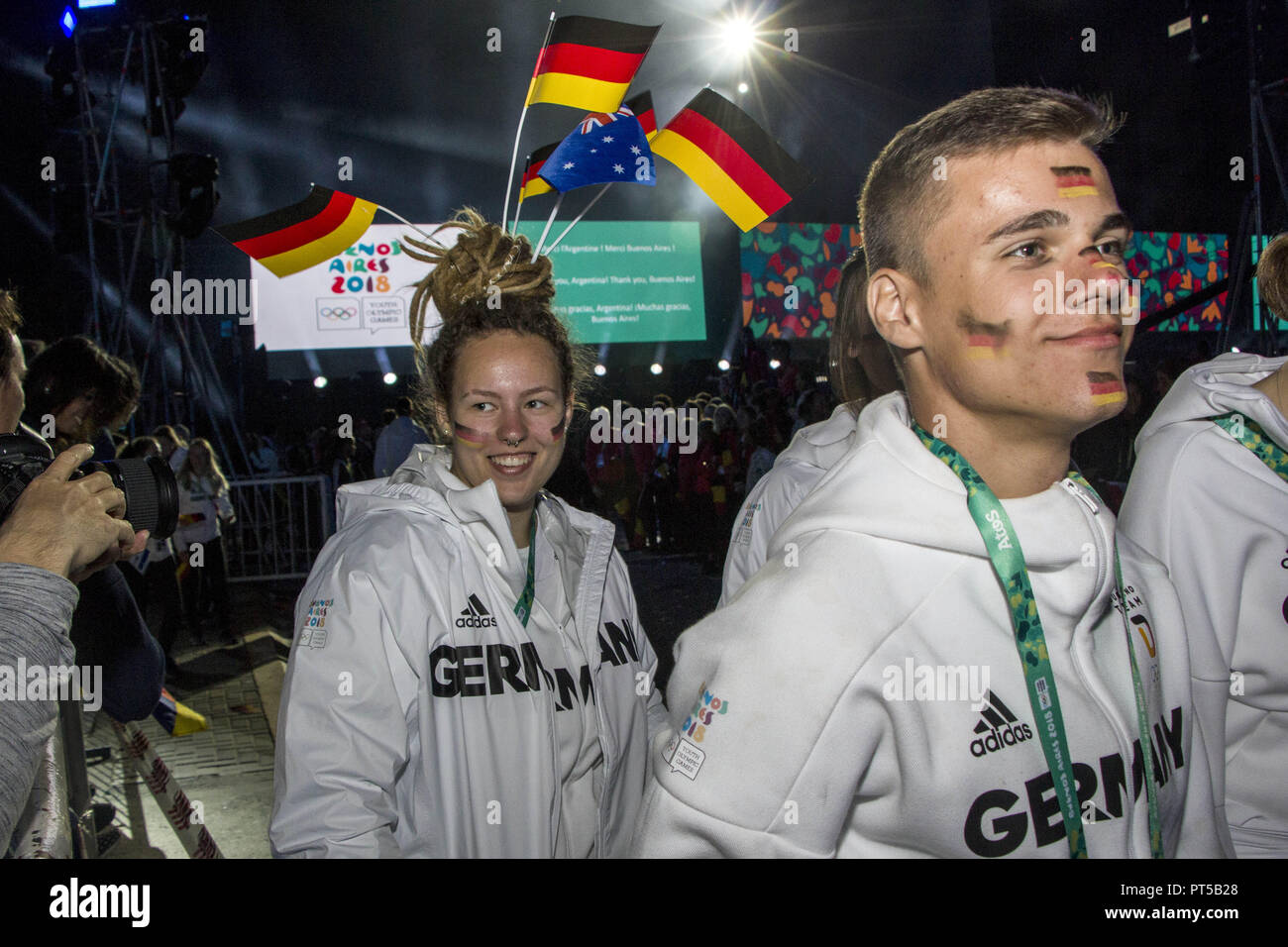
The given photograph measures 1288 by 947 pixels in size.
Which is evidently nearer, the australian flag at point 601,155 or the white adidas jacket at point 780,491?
the white adidas jacket at point 780,491

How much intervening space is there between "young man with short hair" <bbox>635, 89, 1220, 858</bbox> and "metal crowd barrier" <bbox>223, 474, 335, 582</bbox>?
9786 millimetres

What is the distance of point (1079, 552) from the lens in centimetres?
124

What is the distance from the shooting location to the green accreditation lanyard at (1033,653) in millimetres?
1143

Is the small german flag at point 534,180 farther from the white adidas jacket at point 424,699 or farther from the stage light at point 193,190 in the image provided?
the stage light at point 193,190

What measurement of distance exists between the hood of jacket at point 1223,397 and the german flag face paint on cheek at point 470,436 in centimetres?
161

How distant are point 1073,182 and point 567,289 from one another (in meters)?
11.0

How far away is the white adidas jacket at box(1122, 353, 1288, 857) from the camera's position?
1.77 metres

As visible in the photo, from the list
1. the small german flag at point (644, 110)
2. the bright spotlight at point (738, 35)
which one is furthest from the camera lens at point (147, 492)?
the bright spotlight at point (738, 35)

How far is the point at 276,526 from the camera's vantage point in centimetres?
1034

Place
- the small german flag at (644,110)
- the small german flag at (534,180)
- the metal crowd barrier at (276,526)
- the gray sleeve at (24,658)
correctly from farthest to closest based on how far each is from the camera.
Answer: the metal crowd barrier at (276,526)
the small german flag at (644,110)
the small german flag at (534,180)
the gray sleeve at (24,658)

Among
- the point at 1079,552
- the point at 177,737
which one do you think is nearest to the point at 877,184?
the point at 1079,552

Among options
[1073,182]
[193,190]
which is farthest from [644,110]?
[193,190]
